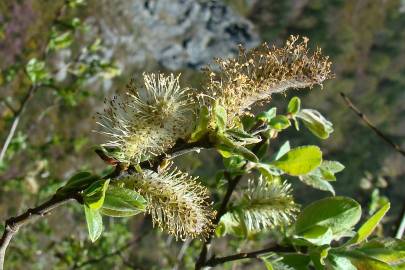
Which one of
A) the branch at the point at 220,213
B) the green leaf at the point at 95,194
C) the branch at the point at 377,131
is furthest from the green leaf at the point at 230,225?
the branch at the point at 377,131

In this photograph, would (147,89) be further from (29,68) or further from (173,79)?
(29,68)

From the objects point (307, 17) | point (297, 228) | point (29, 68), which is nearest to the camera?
point (297, 228)

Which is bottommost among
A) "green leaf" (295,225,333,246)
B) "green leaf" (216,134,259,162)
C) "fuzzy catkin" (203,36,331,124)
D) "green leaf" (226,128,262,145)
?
"green leaf" (295,225,333,246)

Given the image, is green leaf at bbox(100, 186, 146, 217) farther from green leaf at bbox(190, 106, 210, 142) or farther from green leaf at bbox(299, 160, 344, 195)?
green leaf at bbox(299, 160, 344, 195)

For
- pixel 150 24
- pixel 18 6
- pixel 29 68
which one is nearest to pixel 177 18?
pixel 150 24

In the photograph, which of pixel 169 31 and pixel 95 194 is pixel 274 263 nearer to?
pixel 95 194

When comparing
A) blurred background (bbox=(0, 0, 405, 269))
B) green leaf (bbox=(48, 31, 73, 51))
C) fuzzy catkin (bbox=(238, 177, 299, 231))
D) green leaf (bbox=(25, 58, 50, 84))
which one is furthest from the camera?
blurred background (bbox=(0, 0, 405, 269))

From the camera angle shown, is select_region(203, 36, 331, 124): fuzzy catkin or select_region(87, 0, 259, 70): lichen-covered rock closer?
select_region(203, 36, 331, 124): fuzzy catkin

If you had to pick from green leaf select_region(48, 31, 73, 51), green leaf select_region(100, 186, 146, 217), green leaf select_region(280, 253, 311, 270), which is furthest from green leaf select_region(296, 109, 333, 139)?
green leaf select_region(48, 31, 73, 51)
